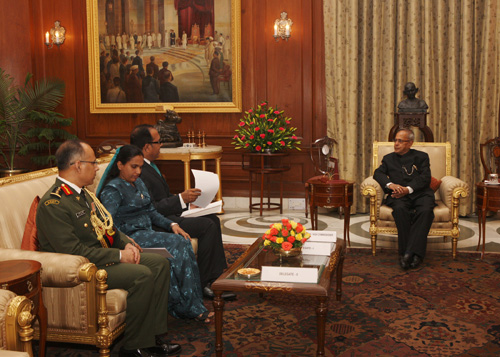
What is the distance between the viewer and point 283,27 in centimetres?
820

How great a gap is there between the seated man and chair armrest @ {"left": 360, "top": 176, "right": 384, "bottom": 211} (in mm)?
2977

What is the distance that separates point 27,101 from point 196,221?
16.9ft

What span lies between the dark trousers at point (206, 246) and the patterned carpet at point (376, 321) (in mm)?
291

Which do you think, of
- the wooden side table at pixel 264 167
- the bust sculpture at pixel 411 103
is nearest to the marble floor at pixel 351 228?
the wooden side table at pixel 264 167

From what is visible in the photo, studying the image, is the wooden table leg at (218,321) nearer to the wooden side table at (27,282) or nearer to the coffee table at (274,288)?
the coffee table at (274,288)

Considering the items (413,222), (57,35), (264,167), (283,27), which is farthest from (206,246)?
(57,35)

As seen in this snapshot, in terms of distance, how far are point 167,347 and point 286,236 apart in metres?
1.06

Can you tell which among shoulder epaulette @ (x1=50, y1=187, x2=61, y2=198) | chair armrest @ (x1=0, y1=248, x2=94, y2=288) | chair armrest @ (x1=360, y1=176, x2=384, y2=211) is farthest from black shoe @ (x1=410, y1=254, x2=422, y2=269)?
shoulder epaulette @ (x1=50, y1=187, x2=61, y2=198)

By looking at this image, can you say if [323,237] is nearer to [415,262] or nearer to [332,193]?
[415,262]

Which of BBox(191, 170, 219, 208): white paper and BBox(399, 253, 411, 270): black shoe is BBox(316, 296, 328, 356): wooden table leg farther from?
BBox(399, 253, 411, 270): black shoe

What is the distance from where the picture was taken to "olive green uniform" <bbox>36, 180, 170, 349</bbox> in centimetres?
312

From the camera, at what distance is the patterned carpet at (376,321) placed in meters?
3.47

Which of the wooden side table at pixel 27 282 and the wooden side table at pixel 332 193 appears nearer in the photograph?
the wooden side table at pixel 27 282

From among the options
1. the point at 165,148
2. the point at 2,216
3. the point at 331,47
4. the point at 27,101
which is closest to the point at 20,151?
the point at 27,101
